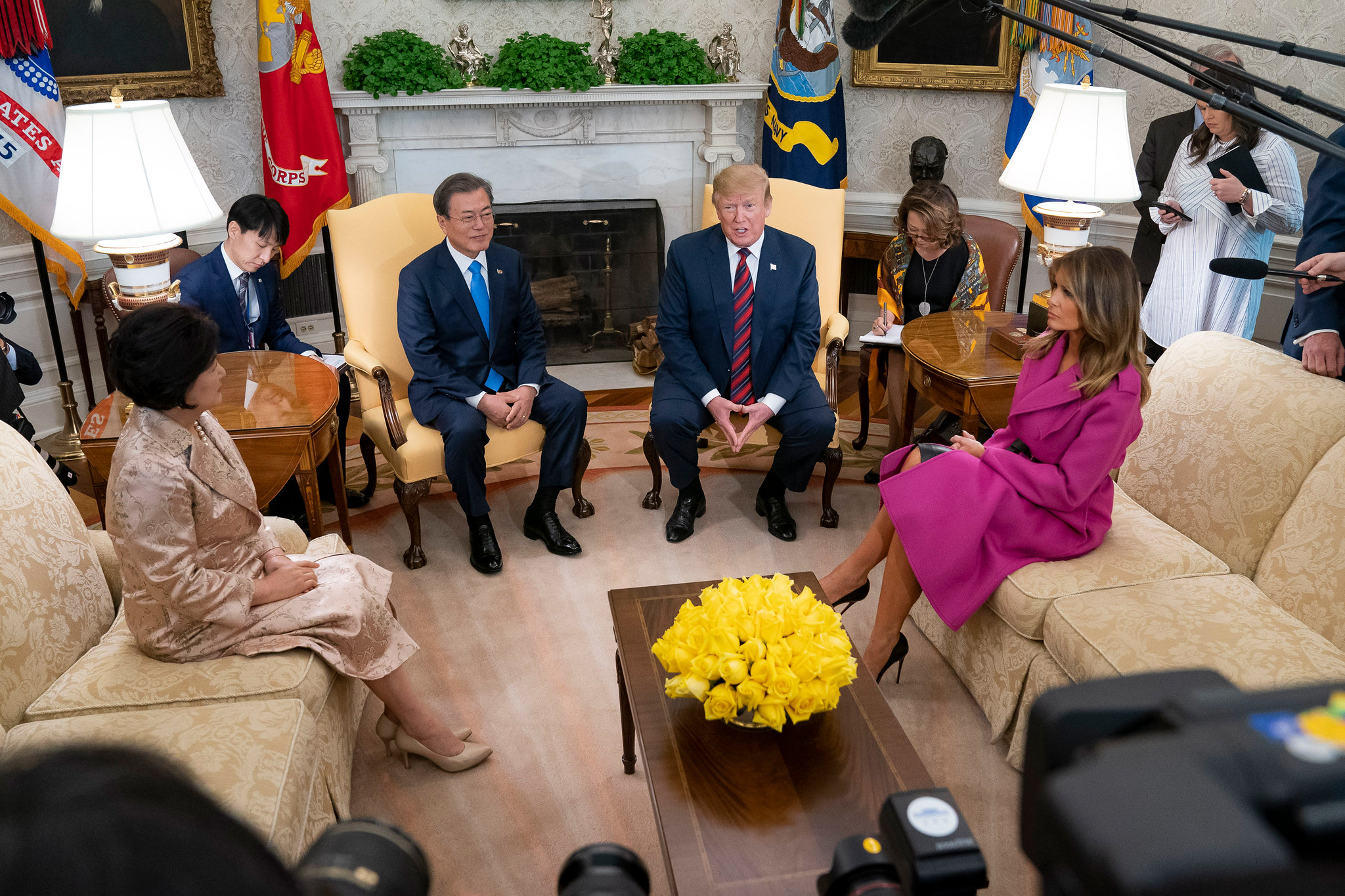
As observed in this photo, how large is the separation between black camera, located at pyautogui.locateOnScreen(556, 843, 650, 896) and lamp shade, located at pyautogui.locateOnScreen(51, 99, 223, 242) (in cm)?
257

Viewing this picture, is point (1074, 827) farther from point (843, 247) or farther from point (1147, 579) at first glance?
point (843, 247)

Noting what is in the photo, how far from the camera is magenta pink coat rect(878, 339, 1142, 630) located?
2568mm

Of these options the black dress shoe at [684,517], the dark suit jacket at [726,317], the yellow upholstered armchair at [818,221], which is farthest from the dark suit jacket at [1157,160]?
the black dress shoe at [684,517]

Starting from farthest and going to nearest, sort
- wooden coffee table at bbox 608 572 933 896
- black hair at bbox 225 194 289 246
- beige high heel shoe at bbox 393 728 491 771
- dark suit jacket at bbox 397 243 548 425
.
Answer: dark suit jacket at bbox 397 243 548 425 < black hair at bbox 225 194 289 246 < beige high heel shoe at bbox 393 728 491 771 < wooden coffee table at bbox 608 572 933 896

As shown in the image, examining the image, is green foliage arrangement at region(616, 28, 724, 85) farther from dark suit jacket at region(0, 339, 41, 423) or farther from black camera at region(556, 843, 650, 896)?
black camera at region(556, 843, 650, 896)

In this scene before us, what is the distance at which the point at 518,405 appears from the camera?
3541 millimetres

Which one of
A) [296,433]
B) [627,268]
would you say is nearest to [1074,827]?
[296,433]

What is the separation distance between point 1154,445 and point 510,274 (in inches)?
89.7

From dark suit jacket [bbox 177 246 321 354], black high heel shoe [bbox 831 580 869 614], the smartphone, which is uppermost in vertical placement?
the smartphone

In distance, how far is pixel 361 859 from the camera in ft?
1.98

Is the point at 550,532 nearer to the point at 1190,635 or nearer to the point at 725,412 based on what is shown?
the point at 725,412

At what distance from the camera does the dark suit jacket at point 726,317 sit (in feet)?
12.2

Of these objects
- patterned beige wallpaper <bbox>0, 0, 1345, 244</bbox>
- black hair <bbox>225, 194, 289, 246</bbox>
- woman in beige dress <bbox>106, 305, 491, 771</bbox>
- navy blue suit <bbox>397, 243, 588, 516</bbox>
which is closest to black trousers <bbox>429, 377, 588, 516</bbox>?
navy blue suit <bbox>397, 243, 588, 516</bbox>

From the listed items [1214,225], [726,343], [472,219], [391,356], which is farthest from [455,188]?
[1214,225]
